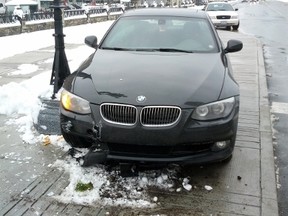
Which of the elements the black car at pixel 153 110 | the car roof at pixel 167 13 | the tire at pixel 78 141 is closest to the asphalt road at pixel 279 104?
the black car at pixel 153 110

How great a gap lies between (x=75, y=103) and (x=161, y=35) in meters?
1.95

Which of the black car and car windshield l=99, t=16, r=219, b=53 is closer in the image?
the black car

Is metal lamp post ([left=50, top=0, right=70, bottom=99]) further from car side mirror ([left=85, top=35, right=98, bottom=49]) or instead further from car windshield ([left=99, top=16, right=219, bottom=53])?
car windshield ([left=99, top=16, right=219, bottom=53])

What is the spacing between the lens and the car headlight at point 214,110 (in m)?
3.53

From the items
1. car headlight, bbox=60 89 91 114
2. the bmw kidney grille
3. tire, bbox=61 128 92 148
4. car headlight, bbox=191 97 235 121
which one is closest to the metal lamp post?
car headlight, bbox=60 89 91 114

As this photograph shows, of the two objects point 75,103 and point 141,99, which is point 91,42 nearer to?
point 75,103

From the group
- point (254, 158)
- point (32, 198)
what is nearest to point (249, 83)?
point (254, 158)

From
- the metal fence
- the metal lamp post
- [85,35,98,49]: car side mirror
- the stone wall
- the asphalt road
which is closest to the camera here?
the asphalt road

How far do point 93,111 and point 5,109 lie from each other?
2745 mm

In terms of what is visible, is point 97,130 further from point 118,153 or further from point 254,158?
point 254,158

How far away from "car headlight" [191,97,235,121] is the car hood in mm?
61

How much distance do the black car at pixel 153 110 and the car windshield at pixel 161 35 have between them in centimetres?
62

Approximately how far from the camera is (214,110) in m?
3.61

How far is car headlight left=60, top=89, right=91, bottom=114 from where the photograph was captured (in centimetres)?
366
